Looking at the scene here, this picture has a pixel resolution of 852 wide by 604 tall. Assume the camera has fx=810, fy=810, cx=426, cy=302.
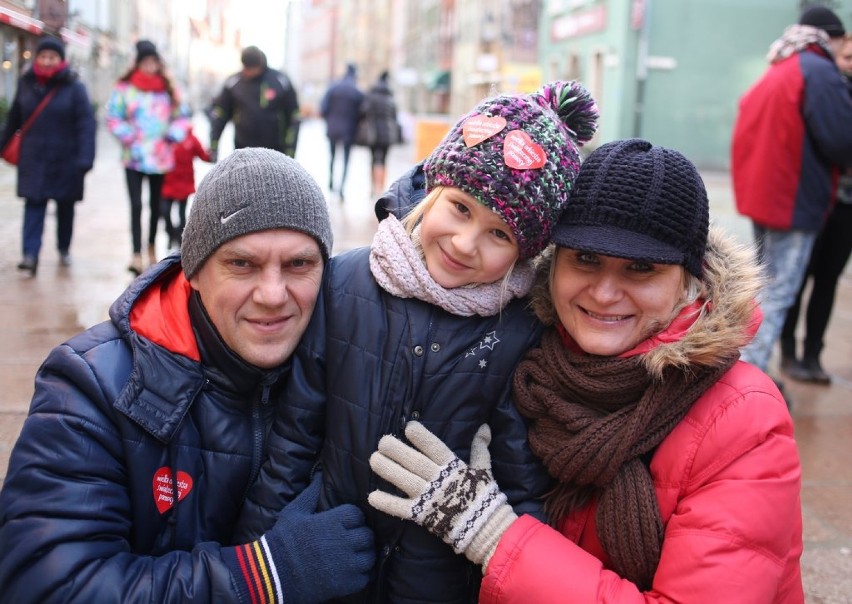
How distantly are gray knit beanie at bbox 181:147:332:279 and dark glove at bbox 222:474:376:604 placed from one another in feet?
2.15

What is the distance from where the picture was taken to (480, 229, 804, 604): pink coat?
1598 mm

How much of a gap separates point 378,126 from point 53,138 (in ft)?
22.5

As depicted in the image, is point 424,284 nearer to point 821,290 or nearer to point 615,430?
point 615,430

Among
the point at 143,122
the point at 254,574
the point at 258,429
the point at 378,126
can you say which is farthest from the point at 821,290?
the point at 378,126

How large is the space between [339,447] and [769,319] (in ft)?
10.5

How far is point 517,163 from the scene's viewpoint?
1878 millimetres

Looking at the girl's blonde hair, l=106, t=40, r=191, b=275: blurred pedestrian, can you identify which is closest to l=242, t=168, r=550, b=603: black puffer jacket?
the girl's blonde hair

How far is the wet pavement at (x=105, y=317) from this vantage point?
10.1 feet

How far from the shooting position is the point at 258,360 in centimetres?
192

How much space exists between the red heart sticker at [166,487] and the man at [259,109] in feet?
21.8

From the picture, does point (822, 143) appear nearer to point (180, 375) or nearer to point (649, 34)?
point (180, 375)

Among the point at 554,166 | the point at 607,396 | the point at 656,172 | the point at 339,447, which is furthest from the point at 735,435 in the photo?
the point at 339,447

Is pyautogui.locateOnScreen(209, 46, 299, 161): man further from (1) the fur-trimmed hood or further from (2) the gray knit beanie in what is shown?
(1) the fur-trimmed hood

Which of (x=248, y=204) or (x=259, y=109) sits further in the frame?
(x=259, y=109)
